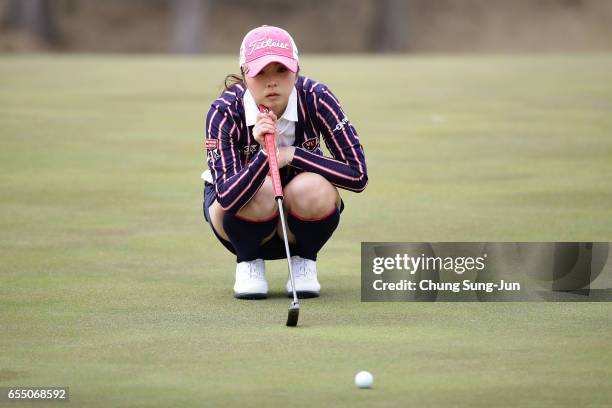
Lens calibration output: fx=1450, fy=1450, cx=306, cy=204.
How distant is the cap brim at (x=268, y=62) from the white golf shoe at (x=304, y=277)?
1.02 metres

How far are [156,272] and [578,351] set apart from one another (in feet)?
9.02

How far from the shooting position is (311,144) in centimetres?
670

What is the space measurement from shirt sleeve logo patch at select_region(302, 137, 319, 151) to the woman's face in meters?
0.38

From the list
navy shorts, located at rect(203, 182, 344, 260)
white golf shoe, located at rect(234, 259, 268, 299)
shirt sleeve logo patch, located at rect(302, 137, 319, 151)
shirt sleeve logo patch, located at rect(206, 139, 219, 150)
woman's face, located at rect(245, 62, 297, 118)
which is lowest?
white golf shoe, located at rect(234, 259, 268, 299)

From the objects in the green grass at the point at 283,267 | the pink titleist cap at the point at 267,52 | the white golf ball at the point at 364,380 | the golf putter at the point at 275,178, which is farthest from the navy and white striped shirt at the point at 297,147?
the white golf ball at the point at 364,380

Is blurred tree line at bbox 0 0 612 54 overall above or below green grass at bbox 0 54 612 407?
above

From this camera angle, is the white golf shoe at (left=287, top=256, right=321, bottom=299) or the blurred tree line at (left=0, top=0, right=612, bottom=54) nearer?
the white golf shoe at (left=287, top=256, right=321, bottom=299)

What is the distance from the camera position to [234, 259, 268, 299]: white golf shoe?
670 centimetres

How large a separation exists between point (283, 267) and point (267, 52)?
6.15 feet

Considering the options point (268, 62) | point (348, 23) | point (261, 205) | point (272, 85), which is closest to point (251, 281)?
point (261, 205)

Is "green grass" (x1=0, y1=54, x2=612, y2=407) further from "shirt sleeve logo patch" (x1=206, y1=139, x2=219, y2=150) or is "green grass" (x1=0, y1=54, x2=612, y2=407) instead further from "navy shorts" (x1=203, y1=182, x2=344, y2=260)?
"shirt sleeve logo patch" (x1=206, y1=139, x2=219, y2=150)

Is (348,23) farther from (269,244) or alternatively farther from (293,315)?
(293,315)

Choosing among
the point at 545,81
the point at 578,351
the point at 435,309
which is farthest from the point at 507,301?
the point at 545,81

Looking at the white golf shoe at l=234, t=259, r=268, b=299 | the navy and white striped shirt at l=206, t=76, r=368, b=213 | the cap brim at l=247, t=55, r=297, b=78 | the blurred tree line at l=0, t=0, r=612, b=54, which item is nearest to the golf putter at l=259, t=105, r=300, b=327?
the navy and white striped shirt at l=206, t=76, r=368, b=213
